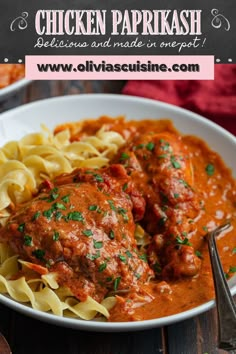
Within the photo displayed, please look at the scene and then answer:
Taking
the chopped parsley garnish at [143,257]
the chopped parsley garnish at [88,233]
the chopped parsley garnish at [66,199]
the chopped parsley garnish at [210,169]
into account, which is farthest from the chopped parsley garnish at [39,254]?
the chopped parsley garnish at [210,169]

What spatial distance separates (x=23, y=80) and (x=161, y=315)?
3493 millimetres

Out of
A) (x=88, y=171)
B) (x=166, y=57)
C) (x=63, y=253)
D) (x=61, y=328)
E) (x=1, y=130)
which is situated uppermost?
(x=166, y=57)

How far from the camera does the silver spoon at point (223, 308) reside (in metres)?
5.10

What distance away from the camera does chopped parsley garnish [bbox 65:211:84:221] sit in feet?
18.4

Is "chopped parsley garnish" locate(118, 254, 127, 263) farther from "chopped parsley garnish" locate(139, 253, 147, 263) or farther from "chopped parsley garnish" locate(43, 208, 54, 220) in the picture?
"chopped parsley garnish" locate(43, 208, 54, 220)

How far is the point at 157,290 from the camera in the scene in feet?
18.5

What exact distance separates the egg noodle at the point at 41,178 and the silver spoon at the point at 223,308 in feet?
2.68

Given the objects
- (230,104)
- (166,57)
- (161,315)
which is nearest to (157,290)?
(161,315)

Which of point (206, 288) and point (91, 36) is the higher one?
point (91, 36)

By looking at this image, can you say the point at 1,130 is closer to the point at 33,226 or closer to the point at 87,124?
the point at 87,124

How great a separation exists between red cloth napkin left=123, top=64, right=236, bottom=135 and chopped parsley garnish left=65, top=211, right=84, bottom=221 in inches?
117

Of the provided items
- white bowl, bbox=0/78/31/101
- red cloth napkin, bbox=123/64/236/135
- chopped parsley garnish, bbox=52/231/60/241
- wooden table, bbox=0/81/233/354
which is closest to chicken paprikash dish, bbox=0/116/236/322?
chopped parsley garnish, bbox=52/231/60/241

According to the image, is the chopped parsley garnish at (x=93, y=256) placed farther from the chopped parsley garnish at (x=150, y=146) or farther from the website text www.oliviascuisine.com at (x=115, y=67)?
the website text www.oliviascuisine.com at (x=115, y=67)

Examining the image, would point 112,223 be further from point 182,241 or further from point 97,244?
point 182,241
